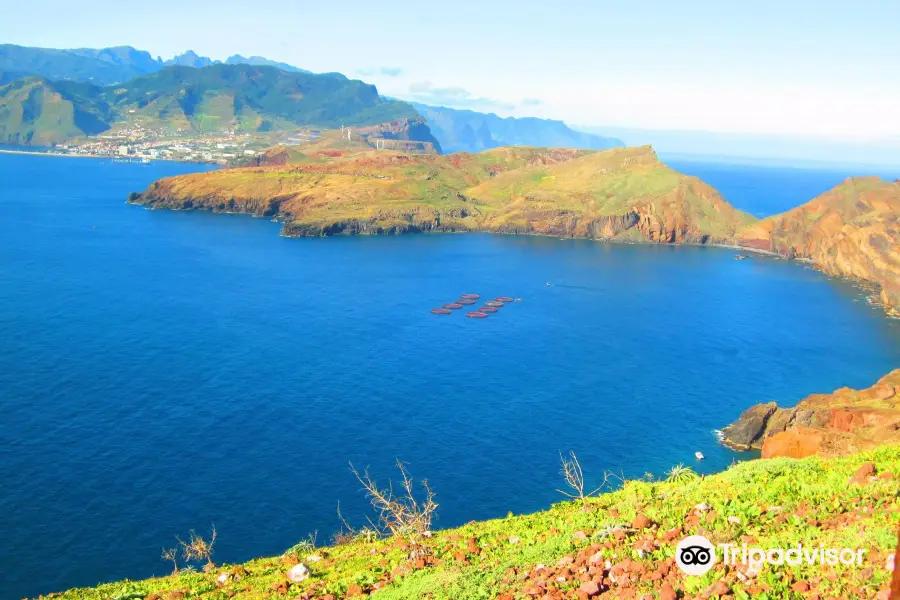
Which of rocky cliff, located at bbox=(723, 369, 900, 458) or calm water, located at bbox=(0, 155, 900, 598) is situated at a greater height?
rocky cliff, located at bbox=(723, 369, 900, 458)

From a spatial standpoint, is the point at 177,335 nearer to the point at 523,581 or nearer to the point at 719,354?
the point at 719,354

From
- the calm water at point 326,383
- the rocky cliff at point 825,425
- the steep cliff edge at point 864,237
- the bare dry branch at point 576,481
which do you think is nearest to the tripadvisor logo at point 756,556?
the bare dry branch at point 576,481

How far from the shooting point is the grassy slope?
61.1 ft

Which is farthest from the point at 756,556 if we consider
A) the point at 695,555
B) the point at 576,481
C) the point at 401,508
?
the point at 401,508

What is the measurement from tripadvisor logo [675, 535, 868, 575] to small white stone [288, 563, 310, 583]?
14.1m

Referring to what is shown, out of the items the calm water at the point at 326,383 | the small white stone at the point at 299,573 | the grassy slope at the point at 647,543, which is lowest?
the calm water at the point at 326,383

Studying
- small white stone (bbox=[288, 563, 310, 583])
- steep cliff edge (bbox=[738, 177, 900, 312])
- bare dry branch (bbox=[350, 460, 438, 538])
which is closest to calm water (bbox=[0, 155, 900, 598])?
bare dry branch (bbox=[350, 460, 438, 538])

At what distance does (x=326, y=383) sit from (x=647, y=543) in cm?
7336

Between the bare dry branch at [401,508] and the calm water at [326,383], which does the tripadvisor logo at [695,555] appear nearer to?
the bare dry branch at [401,508]

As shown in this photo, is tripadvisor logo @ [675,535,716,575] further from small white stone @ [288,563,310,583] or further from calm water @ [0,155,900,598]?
calm water @ [0,155,900,598]

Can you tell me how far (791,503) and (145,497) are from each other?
2143 inches

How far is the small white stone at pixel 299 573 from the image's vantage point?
26850mm

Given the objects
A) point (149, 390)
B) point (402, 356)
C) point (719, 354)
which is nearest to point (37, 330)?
point (149, 390)

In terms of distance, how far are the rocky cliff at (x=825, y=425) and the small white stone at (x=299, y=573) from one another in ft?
135
